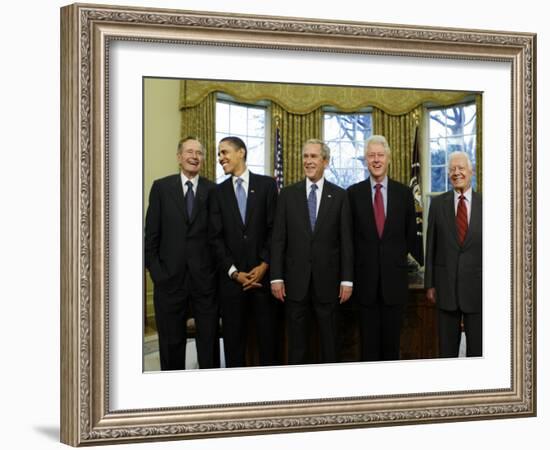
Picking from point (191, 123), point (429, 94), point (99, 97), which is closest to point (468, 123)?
point (429, 94)

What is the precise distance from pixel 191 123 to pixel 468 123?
70.2 inches

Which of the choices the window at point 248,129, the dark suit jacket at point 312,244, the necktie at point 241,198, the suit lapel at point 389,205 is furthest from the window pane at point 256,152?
the suit lapel at point 389,205

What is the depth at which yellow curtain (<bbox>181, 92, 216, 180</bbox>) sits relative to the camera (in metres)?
6.48

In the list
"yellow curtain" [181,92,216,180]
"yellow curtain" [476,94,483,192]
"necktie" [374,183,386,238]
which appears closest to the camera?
"yellow curtain" [181,92,216,180]

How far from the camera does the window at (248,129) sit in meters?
6.56

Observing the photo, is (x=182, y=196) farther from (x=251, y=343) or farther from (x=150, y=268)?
(x=251, y=343)

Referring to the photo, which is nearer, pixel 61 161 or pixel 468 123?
pixel 61 161

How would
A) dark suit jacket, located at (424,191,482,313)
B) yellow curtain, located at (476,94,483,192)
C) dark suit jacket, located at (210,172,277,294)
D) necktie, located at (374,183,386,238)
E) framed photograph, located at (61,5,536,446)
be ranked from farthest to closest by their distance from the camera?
yellow curtain, located at (476,94,483,192) → dark suit jacket, located at (424,191,482,313) → necktie, located at (374,183,386,238) → dark suit jacket, located at (210,172,277,294) → framed photograph, located at (61,5,536,446)

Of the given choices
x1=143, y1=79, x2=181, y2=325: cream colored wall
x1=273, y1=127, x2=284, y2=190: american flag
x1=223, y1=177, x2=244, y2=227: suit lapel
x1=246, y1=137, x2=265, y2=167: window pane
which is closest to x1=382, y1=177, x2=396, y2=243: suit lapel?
x1=273, y1=127, x2=284, y2=190: american flag

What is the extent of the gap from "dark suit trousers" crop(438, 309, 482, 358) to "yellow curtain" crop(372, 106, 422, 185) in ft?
2.92

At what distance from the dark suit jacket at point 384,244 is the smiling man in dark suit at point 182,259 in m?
0.90

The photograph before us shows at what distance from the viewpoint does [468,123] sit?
717 cm

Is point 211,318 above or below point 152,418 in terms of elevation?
above

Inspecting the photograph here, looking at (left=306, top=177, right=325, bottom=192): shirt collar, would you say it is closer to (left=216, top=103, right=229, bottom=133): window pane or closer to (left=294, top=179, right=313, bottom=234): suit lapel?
(left=294, top=179, right=313, bottom=234): suit lapel
